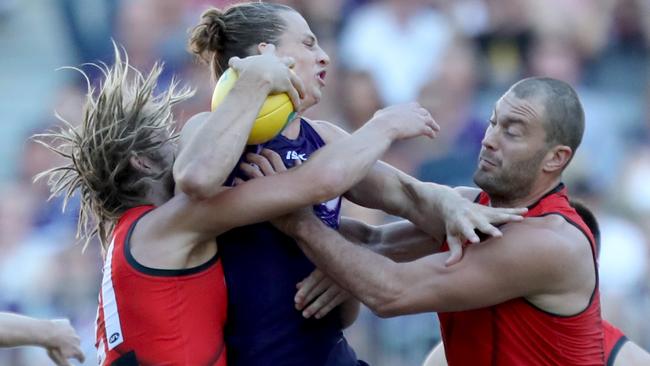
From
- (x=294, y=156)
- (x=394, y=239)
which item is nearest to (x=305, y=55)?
(x=294, y=156)

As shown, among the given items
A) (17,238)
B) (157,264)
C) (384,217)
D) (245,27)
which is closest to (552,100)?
(245,27)

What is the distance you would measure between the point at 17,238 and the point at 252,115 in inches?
214

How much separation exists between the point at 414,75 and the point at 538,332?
5534mm

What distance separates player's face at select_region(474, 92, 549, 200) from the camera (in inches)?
202

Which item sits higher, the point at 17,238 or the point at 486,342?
the point at 486,342

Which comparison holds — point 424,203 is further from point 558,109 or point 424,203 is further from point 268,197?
point 268,197

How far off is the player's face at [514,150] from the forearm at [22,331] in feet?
6.70

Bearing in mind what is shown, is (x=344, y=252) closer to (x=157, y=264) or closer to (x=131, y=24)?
(x=157, y=264)

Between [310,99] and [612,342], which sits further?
[612,342]

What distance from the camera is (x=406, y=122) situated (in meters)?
4.96

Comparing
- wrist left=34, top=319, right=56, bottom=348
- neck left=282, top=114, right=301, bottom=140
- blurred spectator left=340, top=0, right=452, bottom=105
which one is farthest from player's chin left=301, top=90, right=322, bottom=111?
blurred spectator left=340, top=0, right=452, bottom=105

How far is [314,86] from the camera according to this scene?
16.6 feet

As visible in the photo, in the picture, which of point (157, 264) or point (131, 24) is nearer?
point (157, 264)

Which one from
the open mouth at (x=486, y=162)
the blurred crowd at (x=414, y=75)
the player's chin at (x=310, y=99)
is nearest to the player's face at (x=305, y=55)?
the player's chin at (x=310, y=99)
